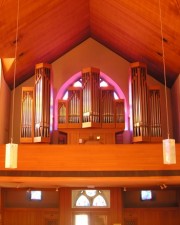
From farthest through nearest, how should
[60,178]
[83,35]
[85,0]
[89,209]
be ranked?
[83,35], [89,209], [85,0], [60,178]

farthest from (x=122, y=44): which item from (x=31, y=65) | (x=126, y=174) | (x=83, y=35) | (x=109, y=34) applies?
(x=126, y=174)

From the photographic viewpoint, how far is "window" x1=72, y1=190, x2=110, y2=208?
11602 millimetres

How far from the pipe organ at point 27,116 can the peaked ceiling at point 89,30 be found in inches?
34.3

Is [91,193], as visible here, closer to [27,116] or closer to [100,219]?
[100,219]

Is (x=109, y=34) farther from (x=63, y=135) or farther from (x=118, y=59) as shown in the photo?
(x=63, y=135)

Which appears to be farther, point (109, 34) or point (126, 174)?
point (109, 34)

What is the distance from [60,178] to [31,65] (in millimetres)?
4301

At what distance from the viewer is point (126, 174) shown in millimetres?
A: 8977

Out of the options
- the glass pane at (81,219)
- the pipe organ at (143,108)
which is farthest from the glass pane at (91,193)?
the pipe organ at (143,108)

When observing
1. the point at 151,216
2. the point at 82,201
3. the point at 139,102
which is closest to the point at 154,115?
the point at 139,102

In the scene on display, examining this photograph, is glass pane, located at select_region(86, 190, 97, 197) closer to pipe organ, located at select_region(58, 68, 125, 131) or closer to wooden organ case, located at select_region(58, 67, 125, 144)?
wooden organ case, located at select_region(58, 67, 125, 144)

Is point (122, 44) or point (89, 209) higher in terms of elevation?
point (122, 44)

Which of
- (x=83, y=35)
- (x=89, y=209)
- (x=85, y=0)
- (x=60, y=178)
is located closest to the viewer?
(x=60, y=178)

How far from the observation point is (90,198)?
11711mm
